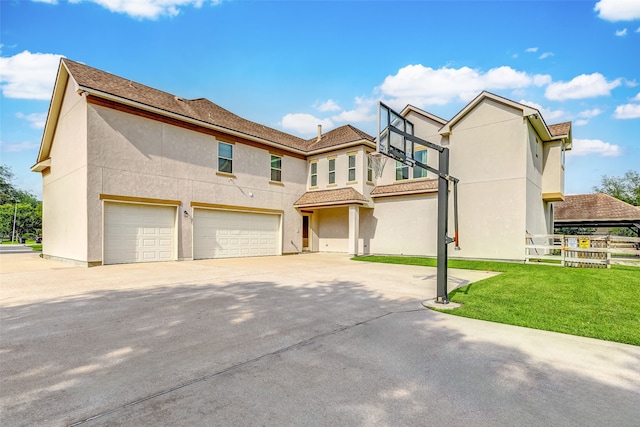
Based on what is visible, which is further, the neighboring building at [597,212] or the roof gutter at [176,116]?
the neighboring building at [597,212]

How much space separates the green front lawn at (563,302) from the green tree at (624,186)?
4448 cm

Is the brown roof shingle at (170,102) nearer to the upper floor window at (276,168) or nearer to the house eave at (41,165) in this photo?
the upper floor window at (276,168)

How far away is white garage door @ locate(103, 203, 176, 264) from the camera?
12375 millimetres

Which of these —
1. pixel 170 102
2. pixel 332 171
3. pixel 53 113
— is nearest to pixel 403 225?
pixel 332 171

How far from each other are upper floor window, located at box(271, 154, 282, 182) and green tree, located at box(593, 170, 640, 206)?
48.3 meters

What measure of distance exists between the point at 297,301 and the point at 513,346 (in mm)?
3829

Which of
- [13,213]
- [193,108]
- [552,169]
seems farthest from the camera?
[13,213]

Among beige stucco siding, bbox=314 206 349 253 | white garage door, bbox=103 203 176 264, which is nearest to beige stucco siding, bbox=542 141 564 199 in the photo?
beige stucco siding, bbox=314 206 349 253

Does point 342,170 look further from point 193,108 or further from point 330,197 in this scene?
point 193,108

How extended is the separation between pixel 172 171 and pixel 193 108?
155 inches

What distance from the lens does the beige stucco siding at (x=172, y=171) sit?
1206cm

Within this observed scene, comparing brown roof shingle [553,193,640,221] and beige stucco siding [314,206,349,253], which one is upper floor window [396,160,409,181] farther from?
brown roof shingle [553,193,640,221]

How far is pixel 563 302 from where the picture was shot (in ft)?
20.8

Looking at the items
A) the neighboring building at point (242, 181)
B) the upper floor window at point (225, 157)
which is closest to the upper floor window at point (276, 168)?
the neighboring building at point (242, 181)
